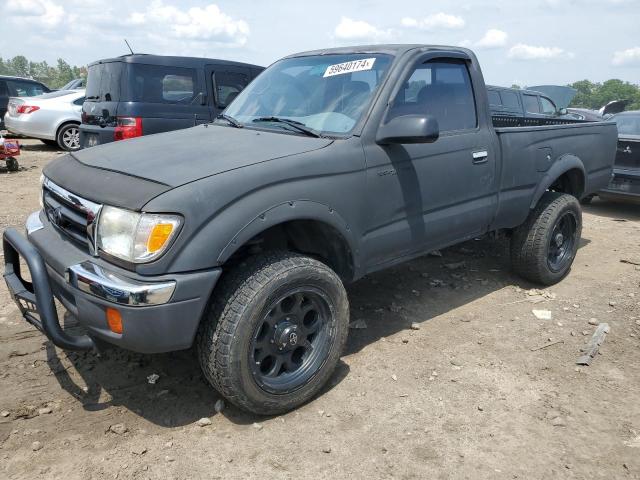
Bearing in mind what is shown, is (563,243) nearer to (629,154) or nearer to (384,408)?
(384,408)

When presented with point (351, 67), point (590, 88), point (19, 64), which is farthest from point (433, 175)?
point (19, 64)

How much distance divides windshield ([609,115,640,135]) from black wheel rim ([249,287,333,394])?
719 centimetres

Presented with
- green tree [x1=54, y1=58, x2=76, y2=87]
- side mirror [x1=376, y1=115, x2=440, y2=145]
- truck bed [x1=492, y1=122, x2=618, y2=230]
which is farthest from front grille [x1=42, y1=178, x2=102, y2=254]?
green tree [x1=54, y1=58, x2=76, y2=87]

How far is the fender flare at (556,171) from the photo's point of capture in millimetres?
4512

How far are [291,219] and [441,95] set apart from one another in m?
1.69

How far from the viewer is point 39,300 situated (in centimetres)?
259

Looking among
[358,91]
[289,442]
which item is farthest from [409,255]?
[289,442]

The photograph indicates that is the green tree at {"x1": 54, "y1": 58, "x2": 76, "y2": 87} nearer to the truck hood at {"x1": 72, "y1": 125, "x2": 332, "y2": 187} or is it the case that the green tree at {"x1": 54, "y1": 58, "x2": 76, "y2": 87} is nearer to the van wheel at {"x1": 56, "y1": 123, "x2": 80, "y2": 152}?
the van wheel at {"x1": 56, "y1": 123, "x2": 80, "y2": 152}

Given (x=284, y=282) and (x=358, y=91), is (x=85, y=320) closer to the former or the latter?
(x=284, y=282)

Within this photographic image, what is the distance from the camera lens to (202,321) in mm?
2764

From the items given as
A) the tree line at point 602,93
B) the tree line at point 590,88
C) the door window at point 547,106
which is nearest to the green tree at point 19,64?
the tree line at point 590,88

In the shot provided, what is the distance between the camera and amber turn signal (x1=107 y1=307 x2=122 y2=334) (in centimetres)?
243

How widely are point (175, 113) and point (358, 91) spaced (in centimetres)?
513

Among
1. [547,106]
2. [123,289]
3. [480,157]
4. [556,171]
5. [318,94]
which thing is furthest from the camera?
[547,106]
